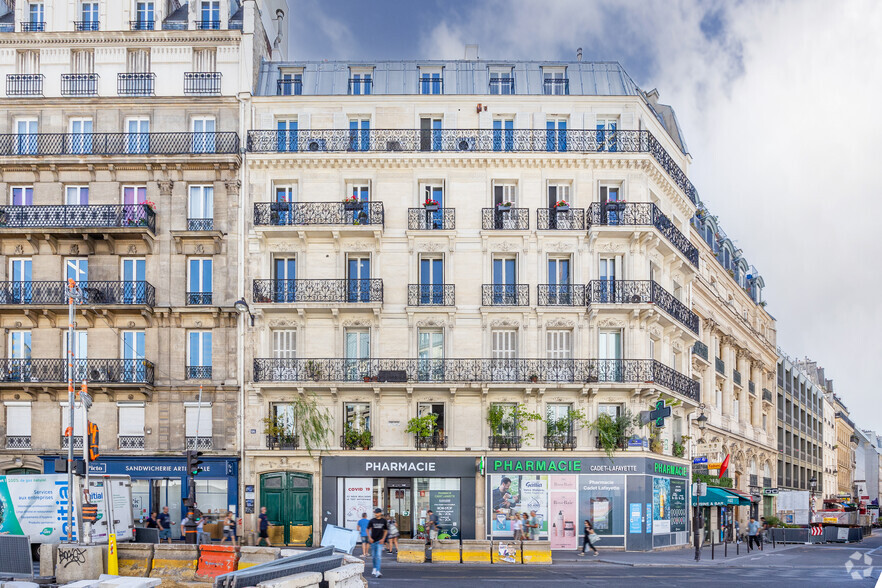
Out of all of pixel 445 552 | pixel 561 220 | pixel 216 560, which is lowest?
pixel 445 552

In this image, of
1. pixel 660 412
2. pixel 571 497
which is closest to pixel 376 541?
pixel 660 412

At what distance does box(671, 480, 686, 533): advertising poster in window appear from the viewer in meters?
39.3

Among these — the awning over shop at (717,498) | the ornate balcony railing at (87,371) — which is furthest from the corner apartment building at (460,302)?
the ornate balcony railing at (87,371)

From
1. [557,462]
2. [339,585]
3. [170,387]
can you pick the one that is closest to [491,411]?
[557,462]

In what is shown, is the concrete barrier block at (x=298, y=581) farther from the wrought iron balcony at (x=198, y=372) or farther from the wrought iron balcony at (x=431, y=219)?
the wrought iron balcony at (x=431, y=219)

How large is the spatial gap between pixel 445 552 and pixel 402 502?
8.17 m

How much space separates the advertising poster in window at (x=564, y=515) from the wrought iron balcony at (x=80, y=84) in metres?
23.4

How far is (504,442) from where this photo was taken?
35.9m

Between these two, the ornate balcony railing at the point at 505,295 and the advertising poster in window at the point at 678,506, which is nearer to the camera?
the ornate balcony railing at the point at 505,295

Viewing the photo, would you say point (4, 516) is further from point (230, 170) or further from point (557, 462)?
point (557, 462)

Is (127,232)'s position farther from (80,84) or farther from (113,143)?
(80,84)

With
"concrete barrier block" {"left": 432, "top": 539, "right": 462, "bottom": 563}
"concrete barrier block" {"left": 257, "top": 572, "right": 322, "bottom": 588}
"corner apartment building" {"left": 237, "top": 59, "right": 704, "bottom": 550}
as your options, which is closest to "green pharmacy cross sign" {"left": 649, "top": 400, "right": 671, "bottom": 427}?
"corner apartment building" {"left": 237, "top": 59, "right": 704, "bottom": 550}

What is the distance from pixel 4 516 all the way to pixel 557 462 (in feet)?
62.5

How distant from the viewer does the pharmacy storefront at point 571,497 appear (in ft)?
117
